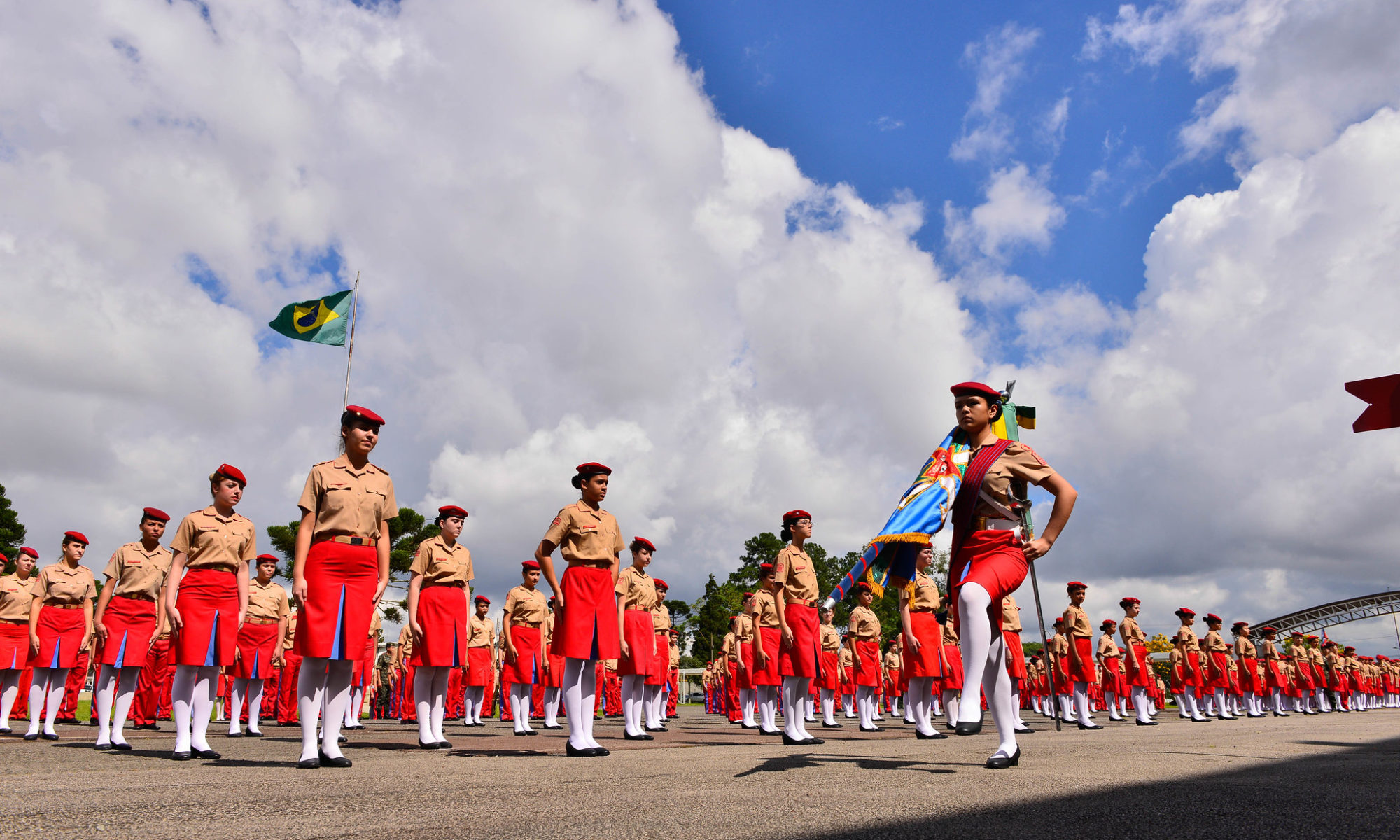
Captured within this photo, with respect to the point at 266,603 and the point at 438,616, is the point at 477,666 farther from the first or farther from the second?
the point at 438,616

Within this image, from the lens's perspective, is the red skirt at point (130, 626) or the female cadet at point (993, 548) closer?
the female cadet at point (993, 548)

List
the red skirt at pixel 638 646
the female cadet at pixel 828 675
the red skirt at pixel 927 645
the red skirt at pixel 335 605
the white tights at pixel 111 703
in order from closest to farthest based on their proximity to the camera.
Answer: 1. the red skirt at pixel 335 605
2. the white tights at pixel 111 703
3. the red skirt at pixel 638 646
4. the red skirt at pixel 927 645
5. the female cadet at pixel 828 675

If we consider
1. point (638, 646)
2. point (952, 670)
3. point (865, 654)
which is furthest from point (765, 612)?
point (638, 646)

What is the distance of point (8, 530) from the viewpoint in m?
41.6

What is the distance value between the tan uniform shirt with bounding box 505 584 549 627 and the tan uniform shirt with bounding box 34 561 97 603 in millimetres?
5419

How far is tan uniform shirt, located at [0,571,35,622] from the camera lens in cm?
1122

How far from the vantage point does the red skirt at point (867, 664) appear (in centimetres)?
1327

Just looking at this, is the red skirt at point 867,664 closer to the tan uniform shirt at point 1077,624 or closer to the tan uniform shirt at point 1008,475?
the tan uniform shirt at point 1077,624

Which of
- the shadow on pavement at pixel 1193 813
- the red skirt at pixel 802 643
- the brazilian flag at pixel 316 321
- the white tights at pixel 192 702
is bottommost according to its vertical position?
the shadow on pavement at pixel 1193 813

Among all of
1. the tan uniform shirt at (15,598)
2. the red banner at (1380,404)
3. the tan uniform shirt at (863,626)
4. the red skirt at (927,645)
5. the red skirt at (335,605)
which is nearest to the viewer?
the red banner at (1380,404)

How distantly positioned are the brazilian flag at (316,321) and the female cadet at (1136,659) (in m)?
16.9

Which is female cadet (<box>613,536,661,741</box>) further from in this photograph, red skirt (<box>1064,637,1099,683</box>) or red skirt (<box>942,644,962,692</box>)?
red skirt (<box>1064,637,1099,683</box>)

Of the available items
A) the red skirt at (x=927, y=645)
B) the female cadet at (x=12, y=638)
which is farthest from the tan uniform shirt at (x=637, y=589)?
the female cadet at (x=12, y=638)

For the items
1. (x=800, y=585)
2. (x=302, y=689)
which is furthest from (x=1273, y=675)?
(x=302, y=689)
